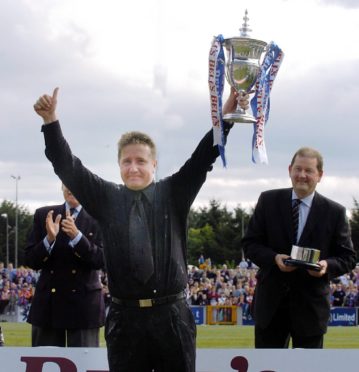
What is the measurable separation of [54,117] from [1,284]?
32.5 metres

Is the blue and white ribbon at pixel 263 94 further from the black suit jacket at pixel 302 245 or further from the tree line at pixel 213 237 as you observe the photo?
the tree line at pixel 213 237

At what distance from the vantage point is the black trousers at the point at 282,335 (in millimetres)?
6406

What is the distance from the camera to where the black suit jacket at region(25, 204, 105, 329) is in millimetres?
6898

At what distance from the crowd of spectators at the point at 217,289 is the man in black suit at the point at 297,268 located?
73.0ft

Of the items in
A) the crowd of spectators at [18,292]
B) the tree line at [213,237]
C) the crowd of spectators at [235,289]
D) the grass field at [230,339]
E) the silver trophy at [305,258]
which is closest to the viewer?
the silver trophy at [305,258]

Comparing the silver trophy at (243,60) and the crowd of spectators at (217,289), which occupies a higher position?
the silver trophy at (243,60)

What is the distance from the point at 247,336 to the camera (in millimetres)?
21844

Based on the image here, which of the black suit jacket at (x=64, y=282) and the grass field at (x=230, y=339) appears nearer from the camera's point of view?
the black suit jacket at (x=64, y=282)

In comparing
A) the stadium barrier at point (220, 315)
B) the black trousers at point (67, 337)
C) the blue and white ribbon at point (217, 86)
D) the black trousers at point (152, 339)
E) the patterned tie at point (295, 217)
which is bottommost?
the stadium barrier at point (220, 315)

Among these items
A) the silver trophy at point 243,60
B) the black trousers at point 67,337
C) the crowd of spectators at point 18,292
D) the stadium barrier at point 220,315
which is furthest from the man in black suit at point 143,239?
the crowd of spectators at point 18,292

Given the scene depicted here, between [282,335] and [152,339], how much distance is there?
219cm

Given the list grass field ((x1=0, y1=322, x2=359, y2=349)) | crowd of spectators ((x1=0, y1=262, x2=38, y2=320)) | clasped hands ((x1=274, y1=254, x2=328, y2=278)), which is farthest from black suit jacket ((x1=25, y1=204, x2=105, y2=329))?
crowd of spectators ((x1=0, y1=262, x2=38, y2=320))

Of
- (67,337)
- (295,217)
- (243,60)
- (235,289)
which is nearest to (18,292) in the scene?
(235,289)

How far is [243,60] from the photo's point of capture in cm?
530
